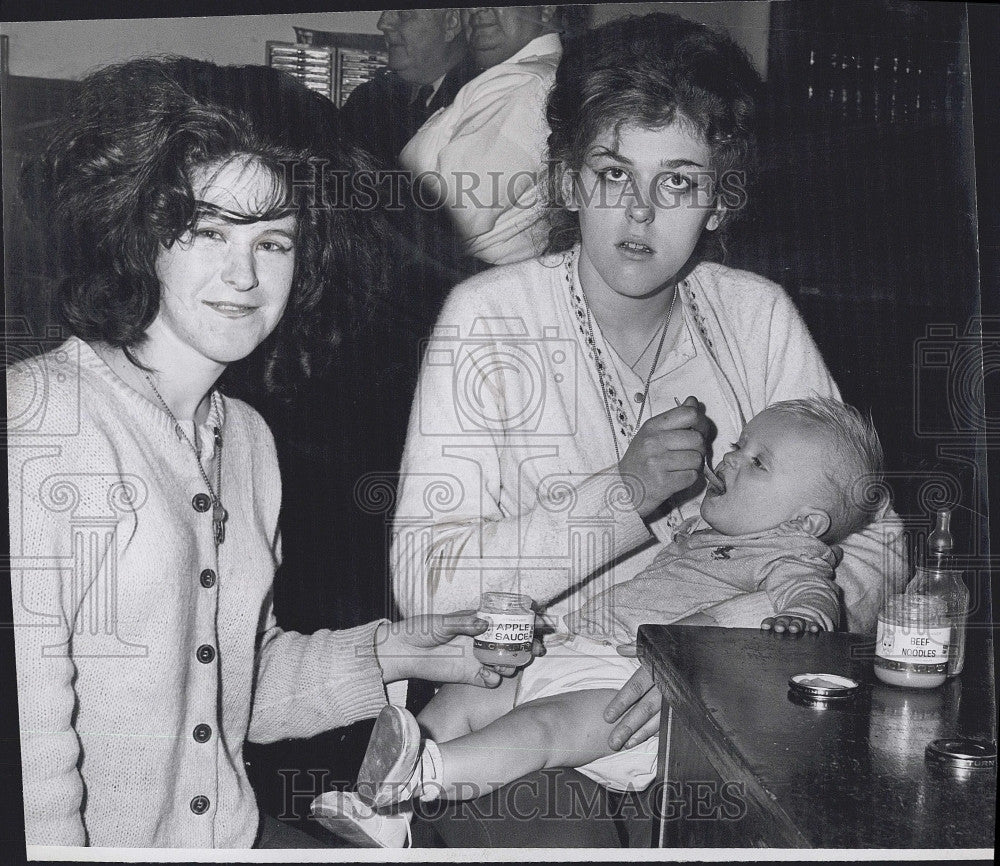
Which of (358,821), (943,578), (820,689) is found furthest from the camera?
(358,821)

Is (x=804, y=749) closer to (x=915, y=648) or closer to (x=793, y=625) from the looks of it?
(x=915, y=648)

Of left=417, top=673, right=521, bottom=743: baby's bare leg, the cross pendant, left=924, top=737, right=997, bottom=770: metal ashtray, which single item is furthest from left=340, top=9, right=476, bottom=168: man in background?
left=924, top=737, right=997, bottom=770: metal ashtray

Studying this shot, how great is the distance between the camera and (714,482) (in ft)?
7.70

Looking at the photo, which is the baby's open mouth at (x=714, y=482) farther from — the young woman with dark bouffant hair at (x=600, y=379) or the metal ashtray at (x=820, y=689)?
the metal ashtray at (x=820, y=689)

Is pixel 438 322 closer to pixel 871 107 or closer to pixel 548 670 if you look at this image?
pixel 548 670

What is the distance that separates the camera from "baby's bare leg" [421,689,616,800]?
229cm

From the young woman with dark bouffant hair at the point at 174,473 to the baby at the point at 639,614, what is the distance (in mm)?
108

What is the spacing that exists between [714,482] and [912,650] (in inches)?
26.8

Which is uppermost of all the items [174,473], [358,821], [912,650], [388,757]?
[174,473]

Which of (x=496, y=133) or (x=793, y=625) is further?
(x=496, y=133)

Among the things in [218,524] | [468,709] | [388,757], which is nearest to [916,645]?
[468,709]

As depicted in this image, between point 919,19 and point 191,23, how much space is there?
158 cm

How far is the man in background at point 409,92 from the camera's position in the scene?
2359 millimetres

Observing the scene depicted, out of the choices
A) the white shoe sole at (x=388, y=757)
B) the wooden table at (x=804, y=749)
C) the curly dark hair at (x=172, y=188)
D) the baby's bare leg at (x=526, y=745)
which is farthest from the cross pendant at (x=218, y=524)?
the wooden table at (x=804, y=749)
